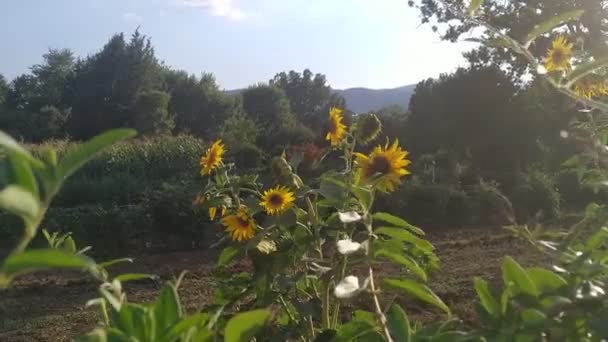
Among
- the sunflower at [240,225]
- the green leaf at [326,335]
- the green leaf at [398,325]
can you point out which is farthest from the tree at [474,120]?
the green leaf at [398,325]

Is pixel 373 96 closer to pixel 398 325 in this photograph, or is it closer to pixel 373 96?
pixel 373 96

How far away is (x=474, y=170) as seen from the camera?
8.33 m

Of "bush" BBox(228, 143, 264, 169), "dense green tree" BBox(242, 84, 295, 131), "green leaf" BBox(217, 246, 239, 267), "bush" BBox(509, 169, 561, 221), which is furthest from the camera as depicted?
"dense green tree" BBox(242, 84, 295, 131)

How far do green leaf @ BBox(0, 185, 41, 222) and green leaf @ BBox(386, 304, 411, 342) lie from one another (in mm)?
516

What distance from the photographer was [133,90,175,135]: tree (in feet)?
72.6

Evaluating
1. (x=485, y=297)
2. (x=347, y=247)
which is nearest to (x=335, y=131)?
(x=347, y=247)

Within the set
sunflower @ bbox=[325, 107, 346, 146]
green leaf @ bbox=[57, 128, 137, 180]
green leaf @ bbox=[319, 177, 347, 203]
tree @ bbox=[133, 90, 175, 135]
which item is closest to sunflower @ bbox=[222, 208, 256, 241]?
sunflower @ bbox=[325, 107, 346, 146]

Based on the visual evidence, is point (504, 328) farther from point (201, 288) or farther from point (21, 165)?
point (201, 288)

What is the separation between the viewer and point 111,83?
27.9 m

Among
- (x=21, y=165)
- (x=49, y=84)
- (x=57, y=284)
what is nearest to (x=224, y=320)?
(x=21, y=165)

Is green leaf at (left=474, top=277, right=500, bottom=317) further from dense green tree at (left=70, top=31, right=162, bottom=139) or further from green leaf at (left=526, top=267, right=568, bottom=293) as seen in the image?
dense green tree at (left=70, top=31, right=162, bottom=139)

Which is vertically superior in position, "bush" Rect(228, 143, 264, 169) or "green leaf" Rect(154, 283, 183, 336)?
"green leaf" Rect(154, 283, 183, 336)

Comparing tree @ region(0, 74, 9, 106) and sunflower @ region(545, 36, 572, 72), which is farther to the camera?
tree @ region(0, 74, 9, 106)

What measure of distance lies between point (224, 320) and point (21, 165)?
3.17 feet
